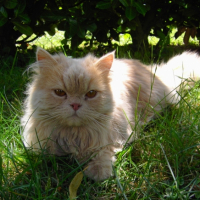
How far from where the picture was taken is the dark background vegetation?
296 cm

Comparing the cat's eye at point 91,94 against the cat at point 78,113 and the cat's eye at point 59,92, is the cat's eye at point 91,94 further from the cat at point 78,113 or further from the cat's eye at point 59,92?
the cat's eye at point 59,92

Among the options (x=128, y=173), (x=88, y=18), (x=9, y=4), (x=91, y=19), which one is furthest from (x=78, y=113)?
(x=91, y=19)

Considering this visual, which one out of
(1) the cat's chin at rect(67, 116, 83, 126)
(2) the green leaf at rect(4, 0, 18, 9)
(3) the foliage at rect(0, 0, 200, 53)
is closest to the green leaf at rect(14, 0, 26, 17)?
(3) the foliage at rect(0, 0, 200, 53)

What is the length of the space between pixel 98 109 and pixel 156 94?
3.39 ft

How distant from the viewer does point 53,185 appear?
1.46 metres

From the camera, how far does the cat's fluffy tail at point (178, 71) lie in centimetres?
276

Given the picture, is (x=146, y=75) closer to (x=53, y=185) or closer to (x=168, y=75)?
A: (x=168, y=75)

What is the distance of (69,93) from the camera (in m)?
1.60

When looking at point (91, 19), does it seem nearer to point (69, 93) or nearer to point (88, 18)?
point (88, 18)

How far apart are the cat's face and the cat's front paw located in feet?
0.93

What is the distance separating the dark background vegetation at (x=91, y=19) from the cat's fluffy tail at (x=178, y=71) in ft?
1.02

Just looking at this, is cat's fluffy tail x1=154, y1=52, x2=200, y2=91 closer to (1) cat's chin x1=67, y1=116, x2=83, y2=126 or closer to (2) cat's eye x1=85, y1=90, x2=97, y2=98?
(2) cat's eye x1=85, y1=90, x2=97, y2=98

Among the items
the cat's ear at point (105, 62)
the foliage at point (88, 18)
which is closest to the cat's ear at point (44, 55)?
the cat's ear at point (105, 62)

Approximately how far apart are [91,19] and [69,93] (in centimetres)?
218
